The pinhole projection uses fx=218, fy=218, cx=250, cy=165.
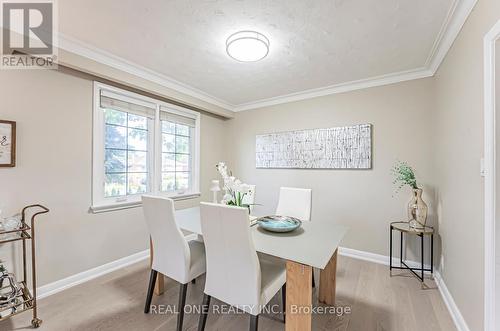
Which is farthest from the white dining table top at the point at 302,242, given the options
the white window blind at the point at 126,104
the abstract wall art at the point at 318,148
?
the white window blind at the point at 126,104

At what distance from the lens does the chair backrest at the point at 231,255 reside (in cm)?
131

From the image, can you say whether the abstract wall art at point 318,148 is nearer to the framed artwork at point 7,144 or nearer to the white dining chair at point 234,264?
the white dining chair at point 234,264

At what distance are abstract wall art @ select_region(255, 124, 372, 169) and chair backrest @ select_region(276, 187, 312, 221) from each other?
37.3 inches

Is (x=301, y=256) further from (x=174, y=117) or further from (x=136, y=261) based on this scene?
(x=174, y=117)

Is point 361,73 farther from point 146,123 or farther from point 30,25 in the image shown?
point 30,25

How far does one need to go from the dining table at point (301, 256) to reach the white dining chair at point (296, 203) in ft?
1.30

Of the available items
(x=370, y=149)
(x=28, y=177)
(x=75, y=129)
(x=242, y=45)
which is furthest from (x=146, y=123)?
(x=370, y=149)

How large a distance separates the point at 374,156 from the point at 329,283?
1747 mm

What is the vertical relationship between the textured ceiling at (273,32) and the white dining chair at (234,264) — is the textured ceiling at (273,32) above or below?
above

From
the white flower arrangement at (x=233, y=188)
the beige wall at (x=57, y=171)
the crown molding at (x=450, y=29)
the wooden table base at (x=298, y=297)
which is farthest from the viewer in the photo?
the white flower arrangement at (x=233, y=188)

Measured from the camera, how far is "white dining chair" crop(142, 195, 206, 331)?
164 centimetres

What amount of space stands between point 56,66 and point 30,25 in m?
0.39

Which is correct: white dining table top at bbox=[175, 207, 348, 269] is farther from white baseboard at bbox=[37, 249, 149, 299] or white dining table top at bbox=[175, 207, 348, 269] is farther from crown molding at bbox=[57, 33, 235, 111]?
crown molding at bbox=[57, 33, 235, 111]

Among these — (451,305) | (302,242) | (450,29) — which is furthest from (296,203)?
(450,29)
